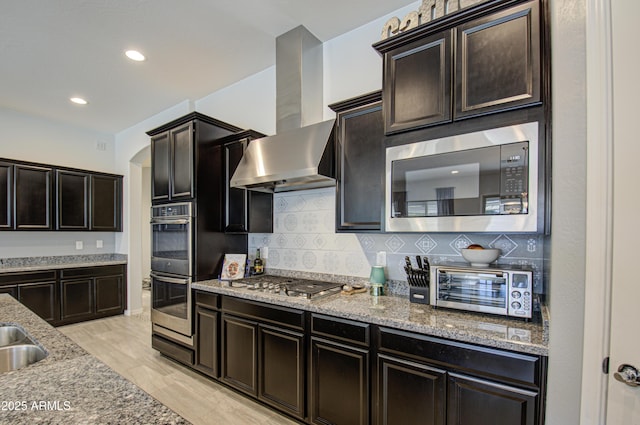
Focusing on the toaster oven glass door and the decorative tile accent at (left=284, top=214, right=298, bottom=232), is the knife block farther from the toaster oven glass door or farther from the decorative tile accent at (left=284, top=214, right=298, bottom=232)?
the decorative tile accent at (left=284, top=214, right=298, bottom=232)

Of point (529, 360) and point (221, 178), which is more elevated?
point (221, 178)

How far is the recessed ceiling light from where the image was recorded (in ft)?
10.0

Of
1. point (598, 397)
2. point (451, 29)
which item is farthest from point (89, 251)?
point (598, 397)

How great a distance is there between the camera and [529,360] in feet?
4.52

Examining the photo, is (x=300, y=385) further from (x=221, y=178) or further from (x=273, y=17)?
(x=273, y=17)

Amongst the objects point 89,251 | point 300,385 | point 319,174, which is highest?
point 319,174

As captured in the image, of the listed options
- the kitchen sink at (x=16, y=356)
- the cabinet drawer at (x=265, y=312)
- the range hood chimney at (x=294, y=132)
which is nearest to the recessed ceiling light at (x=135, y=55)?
the range hood chimney at (x=294, y=132)

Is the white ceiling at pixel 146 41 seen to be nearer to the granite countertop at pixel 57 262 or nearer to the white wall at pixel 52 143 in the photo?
the white wall at pixel 52 143

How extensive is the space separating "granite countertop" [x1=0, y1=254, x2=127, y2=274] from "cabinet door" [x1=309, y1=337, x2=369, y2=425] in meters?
4.37

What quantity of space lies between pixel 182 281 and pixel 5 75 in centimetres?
307

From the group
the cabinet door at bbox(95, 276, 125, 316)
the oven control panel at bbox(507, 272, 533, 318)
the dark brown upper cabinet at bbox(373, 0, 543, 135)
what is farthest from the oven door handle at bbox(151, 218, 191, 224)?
the oven control panel at bbox(507, 272, 533, 318)

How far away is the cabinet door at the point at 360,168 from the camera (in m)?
2.22

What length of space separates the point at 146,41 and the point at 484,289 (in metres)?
3.41

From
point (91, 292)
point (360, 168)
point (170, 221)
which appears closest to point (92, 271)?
point (91, 292)
